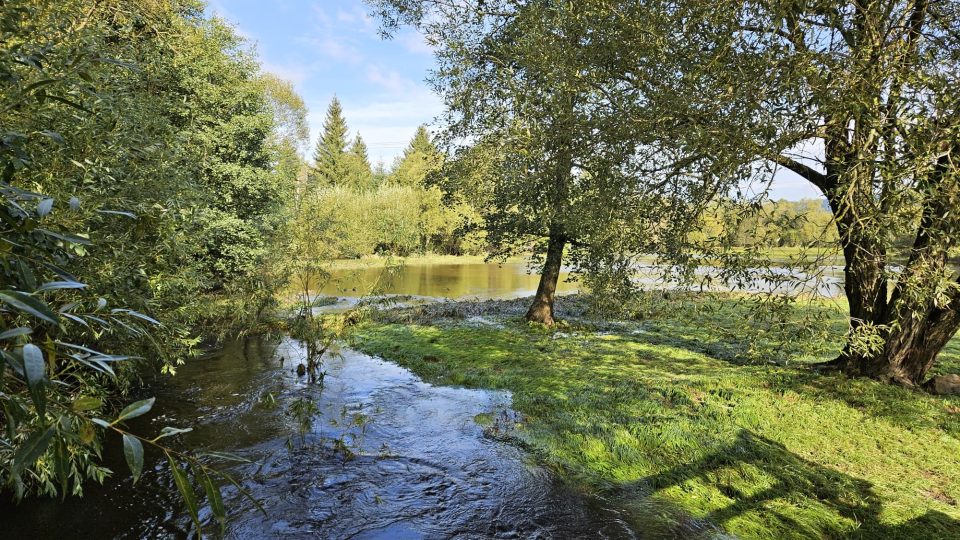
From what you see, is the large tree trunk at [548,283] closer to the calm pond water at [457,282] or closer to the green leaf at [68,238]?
the calm pond water at [457,282]

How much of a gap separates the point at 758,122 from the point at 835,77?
2.65 ft

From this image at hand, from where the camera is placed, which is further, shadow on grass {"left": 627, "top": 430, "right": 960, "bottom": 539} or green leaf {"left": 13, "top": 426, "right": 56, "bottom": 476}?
shadow on grass {"left": 627, "top": 430, "right": 960, "bottom": 539}

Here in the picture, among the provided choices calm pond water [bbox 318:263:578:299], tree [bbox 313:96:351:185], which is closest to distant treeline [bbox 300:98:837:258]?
calm pond water [bbox 318:263:578:299]

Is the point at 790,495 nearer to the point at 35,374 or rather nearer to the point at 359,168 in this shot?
the point at 35,374

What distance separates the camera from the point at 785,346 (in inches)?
238

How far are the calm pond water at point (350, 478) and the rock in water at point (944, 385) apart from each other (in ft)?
21.0

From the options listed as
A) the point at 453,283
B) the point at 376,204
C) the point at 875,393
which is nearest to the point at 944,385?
the point at 875,393

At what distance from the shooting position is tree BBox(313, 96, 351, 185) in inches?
2963

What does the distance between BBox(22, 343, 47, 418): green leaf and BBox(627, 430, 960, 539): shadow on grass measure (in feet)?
21.8

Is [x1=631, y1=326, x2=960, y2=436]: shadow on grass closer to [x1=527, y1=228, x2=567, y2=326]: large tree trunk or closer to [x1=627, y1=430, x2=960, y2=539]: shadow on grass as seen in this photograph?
[x1=627, y1=430, x2=960, y2=539]: shadow on grass

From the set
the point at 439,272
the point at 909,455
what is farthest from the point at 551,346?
the point at 439,272

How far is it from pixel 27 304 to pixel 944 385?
11509 millimetres

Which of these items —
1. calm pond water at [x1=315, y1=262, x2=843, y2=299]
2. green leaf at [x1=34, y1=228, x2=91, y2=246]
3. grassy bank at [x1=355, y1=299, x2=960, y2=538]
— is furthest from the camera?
calm pond water at [x1=315, y1=262, x2=843, y2=299]

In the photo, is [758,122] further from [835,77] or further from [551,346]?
[551,346]
